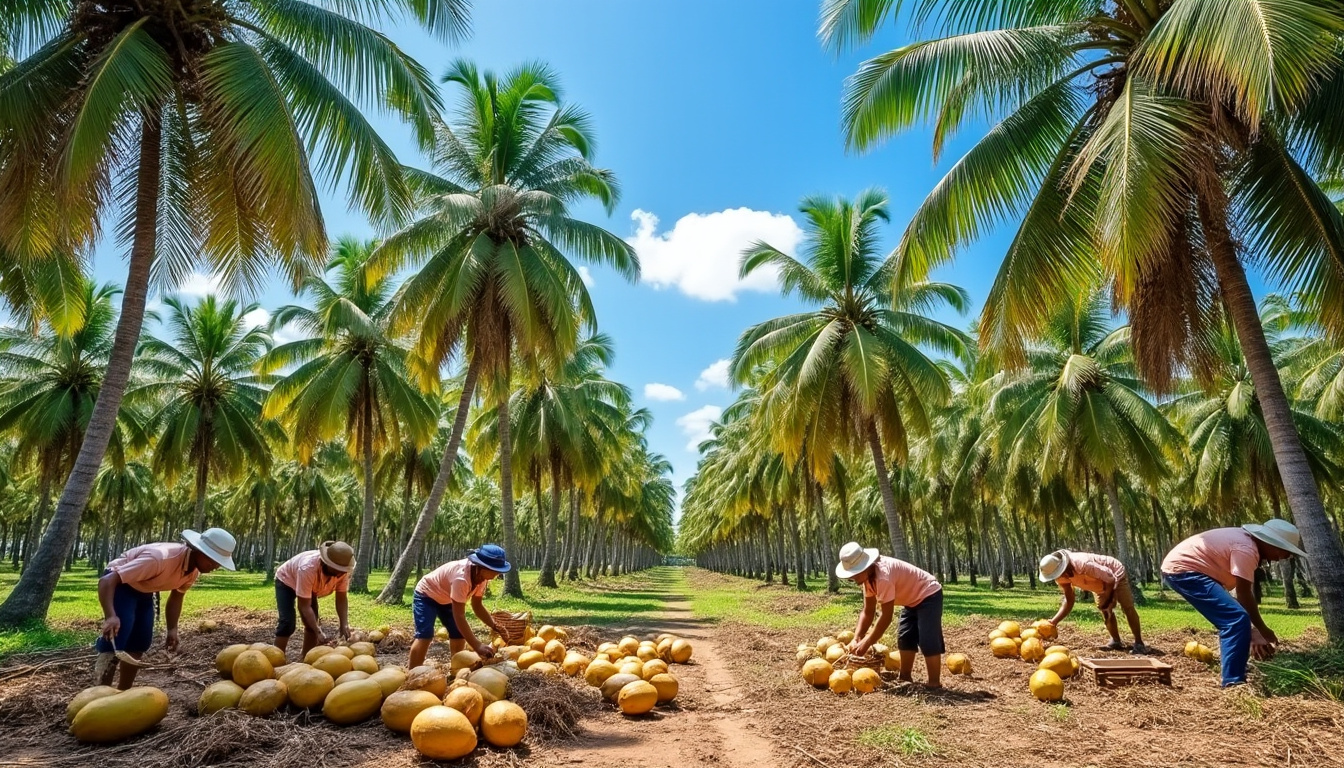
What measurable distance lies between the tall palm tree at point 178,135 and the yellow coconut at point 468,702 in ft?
23.6

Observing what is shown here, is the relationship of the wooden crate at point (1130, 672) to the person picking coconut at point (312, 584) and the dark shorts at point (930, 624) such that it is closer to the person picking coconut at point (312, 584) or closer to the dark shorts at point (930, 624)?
the dark shorts at point (930, 624)

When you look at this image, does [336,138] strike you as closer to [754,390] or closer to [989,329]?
[989,329]

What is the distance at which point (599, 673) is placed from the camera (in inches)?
296

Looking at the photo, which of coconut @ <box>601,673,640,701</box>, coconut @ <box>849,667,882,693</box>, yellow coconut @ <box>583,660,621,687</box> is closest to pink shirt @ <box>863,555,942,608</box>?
coconut @ <box>849,667,882,693</box>

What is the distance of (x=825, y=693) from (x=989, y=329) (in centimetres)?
626

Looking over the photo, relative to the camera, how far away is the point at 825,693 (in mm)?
7688

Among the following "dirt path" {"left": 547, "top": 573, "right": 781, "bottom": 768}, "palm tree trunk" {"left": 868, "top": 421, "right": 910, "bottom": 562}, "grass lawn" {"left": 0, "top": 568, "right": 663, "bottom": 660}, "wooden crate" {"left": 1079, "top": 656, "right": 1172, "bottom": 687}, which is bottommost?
"dirt path" {"left": 547, "top": 573, "right": 781, "bottom": 768}

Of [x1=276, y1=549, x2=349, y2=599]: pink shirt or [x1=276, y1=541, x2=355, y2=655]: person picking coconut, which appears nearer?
[x1=276, y1=541, x2=355, y2=655]: person picking coconut

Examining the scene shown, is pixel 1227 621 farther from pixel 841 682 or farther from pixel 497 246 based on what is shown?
pixel 497 246

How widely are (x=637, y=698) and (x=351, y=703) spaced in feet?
8.40

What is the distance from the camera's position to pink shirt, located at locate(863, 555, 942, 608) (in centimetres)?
A: 757

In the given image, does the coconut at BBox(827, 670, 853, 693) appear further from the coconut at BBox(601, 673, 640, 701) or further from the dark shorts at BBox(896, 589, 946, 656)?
the coconut at BBox(601, 673, 640, 701)

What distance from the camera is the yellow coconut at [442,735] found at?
15.7ft

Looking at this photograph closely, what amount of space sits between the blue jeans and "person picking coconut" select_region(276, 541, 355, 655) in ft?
28.6
